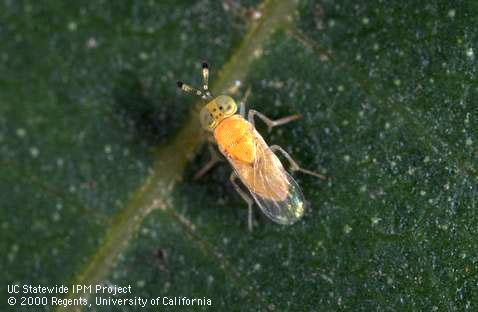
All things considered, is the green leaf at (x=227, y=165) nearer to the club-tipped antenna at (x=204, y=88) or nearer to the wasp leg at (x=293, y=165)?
the wasp leg at (x=293, y=165)

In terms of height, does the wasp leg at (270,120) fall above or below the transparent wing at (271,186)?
above

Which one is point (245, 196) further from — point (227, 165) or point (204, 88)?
point (204, 88)

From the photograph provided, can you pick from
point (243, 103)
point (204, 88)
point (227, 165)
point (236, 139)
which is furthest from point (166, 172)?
point (243, 103)

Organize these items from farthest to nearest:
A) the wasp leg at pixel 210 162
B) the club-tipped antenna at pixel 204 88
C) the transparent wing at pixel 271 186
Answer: the wasp leg at pixel 210 162
the club-tipped antenna at pixel 204 88
the transparent wing at pixel 271 186

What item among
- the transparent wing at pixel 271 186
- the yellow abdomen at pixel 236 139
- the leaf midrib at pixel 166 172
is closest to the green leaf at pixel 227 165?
the leaf midrib at pixel 166 172

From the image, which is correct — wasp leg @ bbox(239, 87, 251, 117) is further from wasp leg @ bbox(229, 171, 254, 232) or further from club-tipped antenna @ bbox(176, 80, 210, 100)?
wasp leg @ bbox(229, 171, 254, 232)

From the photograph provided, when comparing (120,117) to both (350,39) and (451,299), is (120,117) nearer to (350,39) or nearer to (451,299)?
(350,39)
